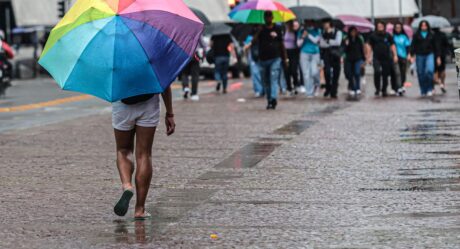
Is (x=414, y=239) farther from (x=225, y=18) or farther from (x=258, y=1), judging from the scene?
(x=225, y=18)

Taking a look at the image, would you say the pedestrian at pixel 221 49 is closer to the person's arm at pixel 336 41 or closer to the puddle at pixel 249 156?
the person's arm at pixel 336 41

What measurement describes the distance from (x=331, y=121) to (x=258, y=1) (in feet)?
26.3

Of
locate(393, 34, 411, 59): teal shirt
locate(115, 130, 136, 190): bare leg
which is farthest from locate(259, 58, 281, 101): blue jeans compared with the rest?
locate(115, 130, 136, 190): bare leg

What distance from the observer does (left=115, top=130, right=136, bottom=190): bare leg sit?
10.0 m

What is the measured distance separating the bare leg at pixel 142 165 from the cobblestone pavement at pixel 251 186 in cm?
18

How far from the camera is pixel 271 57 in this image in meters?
24.3

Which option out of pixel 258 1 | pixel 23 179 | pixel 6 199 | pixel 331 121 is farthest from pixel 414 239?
pixel 258 1

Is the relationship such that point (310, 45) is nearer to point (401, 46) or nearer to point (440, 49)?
point (401, 46)

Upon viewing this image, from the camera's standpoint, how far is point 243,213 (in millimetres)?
10156

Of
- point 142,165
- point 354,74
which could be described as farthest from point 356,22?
point 142,165

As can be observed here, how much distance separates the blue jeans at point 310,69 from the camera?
2914cm

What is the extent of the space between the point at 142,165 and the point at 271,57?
47.5 feet

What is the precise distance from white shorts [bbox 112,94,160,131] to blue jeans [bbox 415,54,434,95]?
63.7 ft

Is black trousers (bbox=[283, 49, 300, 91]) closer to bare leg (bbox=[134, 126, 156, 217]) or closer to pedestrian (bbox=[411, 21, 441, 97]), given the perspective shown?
pedestrian (bbox=[411, 21, 441, 97])
